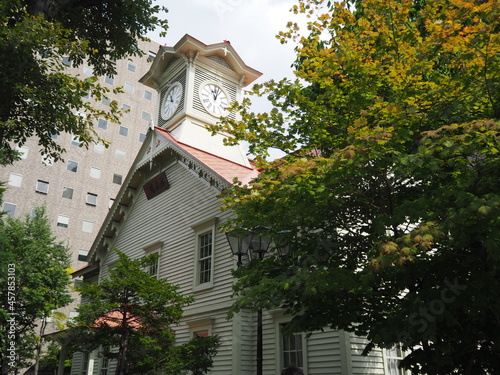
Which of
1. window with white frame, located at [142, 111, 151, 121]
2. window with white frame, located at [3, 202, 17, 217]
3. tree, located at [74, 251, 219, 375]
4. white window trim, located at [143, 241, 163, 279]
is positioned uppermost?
window with white frame, located at [142, 111, 151, 121]

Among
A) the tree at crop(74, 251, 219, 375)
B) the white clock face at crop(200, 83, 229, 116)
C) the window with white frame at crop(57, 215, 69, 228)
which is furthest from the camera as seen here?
the window with white frame at crop(57, 215, 69, 228)

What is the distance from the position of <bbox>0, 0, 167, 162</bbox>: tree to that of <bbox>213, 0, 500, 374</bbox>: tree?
5.43m

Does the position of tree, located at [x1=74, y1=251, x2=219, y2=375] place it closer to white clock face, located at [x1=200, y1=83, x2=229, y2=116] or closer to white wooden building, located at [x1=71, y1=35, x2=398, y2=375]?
white wooden building, located at [x1=71, y1=35, x2=398, y2=375]

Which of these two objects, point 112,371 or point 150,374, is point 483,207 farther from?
point 112,371

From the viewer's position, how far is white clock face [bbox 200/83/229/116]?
20547mm

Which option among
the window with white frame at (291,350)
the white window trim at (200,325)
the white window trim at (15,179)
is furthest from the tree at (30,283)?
the white window trim at (15,179)

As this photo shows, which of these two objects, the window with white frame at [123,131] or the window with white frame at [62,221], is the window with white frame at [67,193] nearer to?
the window with white frame at [62,221]

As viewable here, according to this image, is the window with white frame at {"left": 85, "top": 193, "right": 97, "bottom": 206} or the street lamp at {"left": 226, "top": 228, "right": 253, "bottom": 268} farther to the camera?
the window with white frame at {"left": 85, "top": 193, "right": 97, "bottom": 206}

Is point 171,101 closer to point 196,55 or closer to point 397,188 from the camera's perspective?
point 196,55

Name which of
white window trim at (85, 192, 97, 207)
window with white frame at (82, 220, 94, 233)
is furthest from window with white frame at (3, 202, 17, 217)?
white window trim at (85, 192, 97, 207)

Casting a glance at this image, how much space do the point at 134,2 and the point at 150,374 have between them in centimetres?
1099

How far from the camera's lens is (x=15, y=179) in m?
41.2

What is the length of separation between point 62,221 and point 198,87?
29386 millimetres

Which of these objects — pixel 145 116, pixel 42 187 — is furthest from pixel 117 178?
pixel 145 116
